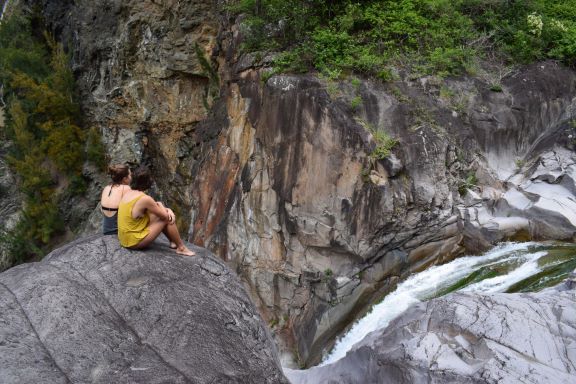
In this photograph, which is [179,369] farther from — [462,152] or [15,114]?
[15,114]

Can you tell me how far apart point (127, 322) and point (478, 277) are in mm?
6184

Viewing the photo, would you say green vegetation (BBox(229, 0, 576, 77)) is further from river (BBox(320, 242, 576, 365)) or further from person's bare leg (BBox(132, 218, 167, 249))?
person's bare leg (BBox(132, 218, 167, 249))

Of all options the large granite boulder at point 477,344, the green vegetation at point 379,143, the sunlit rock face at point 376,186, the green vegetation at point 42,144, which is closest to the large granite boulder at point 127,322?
the large granite boulder at point 477,344

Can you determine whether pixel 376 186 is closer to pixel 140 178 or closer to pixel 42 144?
pixel 140 178

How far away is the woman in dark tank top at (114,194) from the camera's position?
4707mm

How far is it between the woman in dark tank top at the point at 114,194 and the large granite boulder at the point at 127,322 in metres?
0.23

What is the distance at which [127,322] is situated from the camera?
3.77 metres

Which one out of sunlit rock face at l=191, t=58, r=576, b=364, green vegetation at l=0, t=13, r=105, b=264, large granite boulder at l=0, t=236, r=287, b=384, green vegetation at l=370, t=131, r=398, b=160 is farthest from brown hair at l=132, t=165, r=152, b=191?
green vegetation at l=0, t=13, r=105, b=264

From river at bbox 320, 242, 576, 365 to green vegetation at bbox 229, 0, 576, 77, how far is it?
156 inches

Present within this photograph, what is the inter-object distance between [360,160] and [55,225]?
13.0m

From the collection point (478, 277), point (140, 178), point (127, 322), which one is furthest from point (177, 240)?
point (478, 277)

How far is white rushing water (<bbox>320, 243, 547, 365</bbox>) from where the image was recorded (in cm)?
803

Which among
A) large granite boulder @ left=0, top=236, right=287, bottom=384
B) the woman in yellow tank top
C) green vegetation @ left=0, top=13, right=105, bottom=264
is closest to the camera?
large granite boulder @ left=0, top=236, right=287, bottom=384

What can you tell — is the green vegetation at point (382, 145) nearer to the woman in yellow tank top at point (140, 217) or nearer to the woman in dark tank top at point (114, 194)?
the woman in yellow tank top at point (140, 217)
